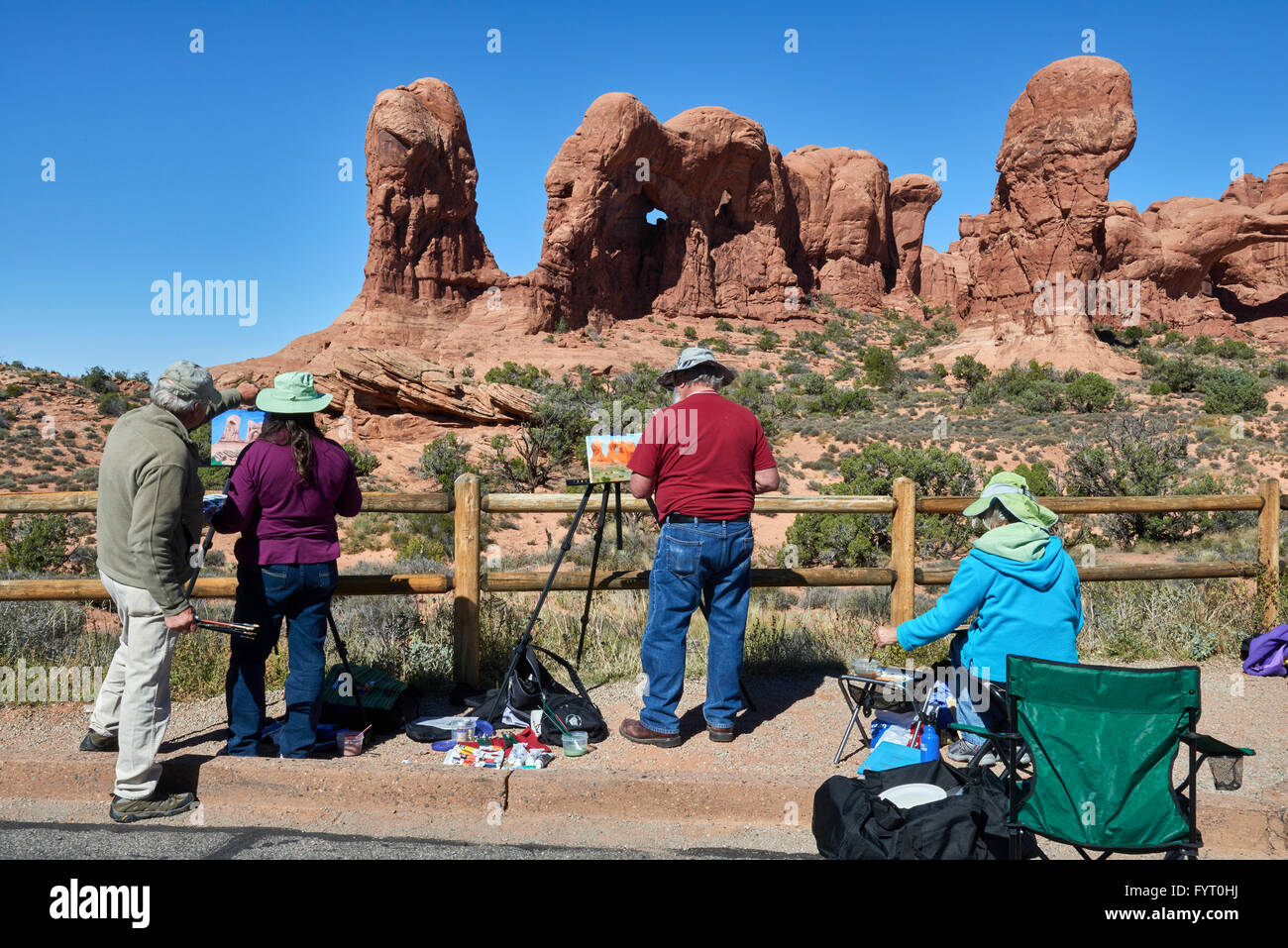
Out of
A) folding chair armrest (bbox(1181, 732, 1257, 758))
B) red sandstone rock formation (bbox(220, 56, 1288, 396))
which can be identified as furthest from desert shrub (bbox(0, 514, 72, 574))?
red sandstone rock formation (bbox(220, 56, 1288, 396))

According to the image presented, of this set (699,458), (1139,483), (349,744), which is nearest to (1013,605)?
Answer: (699,458)

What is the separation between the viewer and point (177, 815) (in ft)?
12.0

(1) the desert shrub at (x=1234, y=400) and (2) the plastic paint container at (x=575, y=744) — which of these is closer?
(2) the plastic paint container at (x=575, y=744)

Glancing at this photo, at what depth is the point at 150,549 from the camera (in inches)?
133

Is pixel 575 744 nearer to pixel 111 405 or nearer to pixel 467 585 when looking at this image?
pixel 467 585

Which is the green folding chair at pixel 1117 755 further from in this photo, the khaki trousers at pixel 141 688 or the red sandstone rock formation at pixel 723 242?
the red sandstone rock formation at pixel 723 242

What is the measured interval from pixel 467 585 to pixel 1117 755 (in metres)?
3.52

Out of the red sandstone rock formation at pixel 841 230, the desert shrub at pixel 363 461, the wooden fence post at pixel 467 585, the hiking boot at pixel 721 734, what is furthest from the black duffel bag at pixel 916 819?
the red sandstone rock formation at pixel 841 230

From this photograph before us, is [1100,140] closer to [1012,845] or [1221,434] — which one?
[1221,434]

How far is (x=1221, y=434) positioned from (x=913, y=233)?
1814 inches

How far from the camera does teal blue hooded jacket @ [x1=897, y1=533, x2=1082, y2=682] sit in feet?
12.0

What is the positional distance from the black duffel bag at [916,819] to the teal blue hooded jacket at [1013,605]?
579mm

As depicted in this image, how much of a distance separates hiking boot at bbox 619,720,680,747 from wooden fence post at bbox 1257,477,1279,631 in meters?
4.96

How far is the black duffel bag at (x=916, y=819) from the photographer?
9.59 ft
